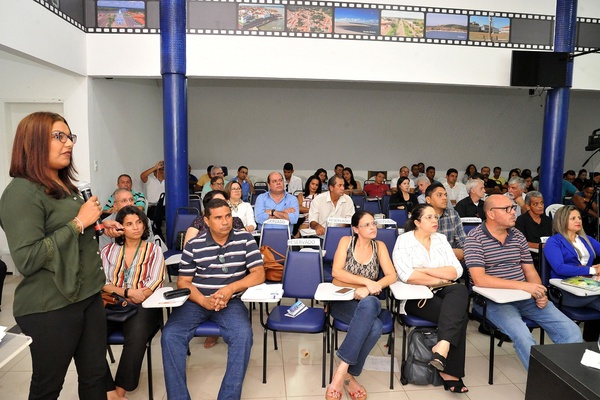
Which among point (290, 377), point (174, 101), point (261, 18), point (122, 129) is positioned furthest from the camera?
point (122, 129)

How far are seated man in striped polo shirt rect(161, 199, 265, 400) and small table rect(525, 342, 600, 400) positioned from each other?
169 cm

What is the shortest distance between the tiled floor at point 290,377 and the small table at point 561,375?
4.20ft

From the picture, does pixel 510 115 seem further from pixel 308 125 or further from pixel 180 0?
pixel 180 0

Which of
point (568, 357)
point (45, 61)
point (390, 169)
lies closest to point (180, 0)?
point (45, 61)

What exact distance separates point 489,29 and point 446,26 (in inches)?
28.5

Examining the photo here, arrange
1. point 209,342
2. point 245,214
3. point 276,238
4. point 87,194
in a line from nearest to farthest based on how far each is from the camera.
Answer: point 87,194, point 209,342, point 276,238, point 245,214

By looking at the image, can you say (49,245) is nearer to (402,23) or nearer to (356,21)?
(356,21)

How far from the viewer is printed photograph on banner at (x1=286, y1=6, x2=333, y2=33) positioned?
20.6 ft

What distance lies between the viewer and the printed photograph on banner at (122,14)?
5992mm

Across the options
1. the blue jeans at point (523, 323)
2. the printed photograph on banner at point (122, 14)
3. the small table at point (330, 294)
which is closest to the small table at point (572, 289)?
the blue jeans at point (523, 323)

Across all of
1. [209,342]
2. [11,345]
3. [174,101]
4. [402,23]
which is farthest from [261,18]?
[11,345]

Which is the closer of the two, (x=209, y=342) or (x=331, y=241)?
(x=209, y=342)

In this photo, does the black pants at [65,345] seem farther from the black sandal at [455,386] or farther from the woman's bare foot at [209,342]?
the black sandal at [455,386]

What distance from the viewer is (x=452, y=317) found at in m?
2.99
